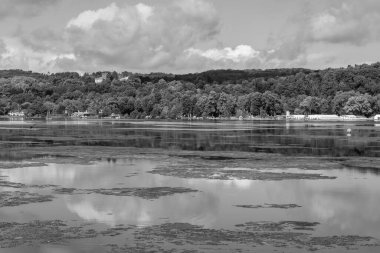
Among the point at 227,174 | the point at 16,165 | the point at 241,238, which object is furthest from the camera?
the point at 16,165

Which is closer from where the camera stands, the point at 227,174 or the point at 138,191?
the point at 138,191

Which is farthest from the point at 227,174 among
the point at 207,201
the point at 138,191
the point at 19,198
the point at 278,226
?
the point at 278,226

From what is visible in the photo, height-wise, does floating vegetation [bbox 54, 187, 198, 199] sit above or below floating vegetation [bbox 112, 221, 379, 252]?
above

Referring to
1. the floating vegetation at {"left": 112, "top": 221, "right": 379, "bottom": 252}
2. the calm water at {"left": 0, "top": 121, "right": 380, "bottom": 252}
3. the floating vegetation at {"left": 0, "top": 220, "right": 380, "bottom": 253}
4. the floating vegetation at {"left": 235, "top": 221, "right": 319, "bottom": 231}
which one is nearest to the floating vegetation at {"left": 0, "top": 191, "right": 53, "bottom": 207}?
the calm water at {"left": 0, "top": 121, "right": 380, "bottom": 252}

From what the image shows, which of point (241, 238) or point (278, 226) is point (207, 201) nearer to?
point (278, 226)

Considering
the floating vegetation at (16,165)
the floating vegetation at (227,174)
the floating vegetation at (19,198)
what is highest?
the floating vegetation at (16,165)

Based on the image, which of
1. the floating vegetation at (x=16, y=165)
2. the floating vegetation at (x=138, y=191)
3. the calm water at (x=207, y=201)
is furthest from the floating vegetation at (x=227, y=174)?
the floating vegetation at (x=16, y=165)

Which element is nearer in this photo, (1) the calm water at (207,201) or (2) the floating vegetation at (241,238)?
(2) the floating vegetation at (241,238)

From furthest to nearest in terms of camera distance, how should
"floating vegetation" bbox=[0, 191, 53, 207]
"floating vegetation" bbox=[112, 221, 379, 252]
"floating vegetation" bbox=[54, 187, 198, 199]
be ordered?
"floating vegetation" bbox=[54, 187, 198, 199], "floating vegetation" bbox=[0, 191, 53, 207], "floating vegetation" bbox=[112, 221, 379, 252]

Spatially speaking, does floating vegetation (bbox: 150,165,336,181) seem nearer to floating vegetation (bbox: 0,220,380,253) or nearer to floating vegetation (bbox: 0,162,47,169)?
floating vegetation (bbox: 0,162,47,169)

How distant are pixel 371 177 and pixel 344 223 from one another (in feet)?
37.5

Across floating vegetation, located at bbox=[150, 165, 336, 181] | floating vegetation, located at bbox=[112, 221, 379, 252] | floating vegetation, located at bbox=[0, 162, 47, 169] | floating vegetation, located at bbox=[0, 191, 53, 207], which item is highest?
floating vegetation, located at bbox=[0, 162, 47, 169]

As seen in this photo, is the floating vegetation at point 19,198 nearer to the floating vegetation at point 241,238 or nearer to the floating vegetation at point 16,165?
the floating vegetation at point 241,238

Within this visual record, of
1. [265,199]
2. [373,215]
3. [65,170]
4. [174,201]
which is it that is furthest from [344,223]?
[65,170]
